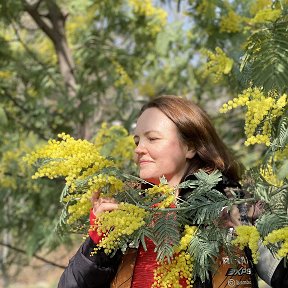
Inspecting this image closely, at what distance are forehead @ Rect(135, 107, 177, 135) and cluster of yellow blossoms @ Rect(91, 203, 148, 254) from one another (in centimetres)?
41

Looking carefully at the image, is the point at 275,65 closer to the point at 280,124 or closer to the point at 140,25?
the point at 280,124

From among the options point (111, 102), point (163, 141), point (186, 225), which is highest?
point (163, 141)

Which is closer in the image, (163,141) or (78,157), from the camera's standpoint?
(78,157)

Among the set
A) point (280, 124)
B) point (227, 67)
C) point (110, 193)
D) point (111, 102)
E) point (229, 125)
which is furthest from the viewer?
point (111, 102)

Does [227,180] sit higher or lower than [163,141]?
lower

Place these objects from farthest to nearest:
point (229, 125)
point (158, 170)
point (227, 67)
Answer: point (229, 125) < point (227, 67) < point (158, 170)

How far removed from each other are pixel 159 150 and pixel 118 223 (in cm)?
42

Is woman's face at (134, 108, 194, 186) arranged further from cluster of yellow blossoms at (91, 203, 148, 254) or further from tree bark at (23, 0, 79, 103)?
tree bark at (23, 0, 79, 103)

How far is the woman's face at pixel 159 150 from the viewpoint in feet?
7.25

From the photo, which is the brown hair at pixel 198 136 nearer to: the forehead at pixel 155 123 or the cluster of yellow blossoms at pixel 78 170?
the forehead at pixel 155 123

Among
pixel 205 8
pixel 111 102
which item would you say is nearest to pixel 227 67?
pixel 205 8

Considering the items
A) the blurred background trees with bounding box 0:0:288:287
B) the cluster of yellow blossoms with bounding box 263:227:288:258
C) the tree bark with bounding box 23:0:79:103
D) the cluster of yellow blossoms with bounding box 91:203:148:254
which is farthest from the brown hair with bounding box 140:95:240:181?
the tree bark with bounding box 23:0:79:103

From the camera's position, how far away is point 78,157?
203 cm

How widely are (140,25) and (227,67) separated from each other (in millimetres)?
3017
